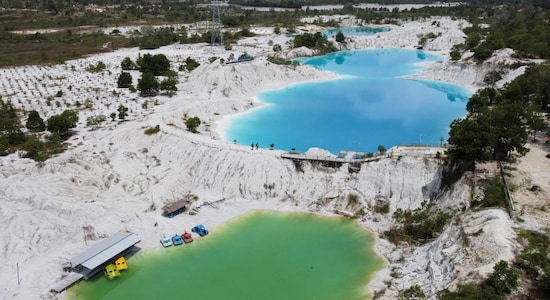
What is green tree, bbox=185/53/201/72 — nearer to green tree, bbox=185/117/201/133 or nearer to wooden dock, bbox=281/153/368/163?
green tree, bbox=185/117/201/133

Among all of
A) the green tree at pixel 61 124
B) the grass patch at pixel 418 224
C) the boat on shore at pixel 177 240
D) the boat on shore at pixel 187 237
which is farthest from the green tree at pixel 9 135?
the grass patch at pixel 418 224

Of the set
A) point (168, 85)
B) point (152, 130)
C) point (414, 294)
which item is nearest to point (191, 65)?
point (168, 85)

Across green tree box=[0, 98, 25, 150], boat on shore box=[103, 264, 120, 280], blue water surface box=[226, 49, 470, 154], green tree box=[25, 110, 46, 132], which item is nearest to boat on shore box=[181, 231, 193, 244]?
boat on shore box=[103, 264, 120, 280]

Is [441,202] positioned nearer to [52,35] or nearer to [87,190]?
[87,190]

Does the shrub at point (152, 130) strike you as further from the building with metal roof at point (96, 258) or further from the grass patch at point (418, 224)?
the grass patch at point (418, 224)

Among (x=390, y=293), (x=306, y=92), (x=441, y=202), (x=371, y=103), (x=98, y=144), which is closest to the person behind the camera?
(x=390, y=293)

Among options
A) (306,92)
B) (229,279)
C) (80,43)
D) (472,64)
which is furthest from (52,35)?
(229,279)
